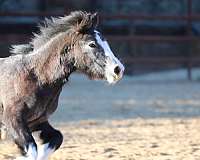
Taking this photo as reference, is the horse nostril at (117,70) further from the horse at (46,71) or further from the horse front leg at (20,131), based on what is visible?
the horse front leg at (20,131)

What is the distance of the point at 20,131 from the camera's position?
5582 mm

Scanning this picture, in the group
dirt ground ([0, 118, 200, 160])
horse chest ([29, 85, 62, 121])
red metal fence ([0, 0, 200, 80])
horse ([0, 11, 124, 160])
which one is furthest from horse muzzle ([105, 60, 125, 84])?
red metal fence ([0, 0, 200, 80])

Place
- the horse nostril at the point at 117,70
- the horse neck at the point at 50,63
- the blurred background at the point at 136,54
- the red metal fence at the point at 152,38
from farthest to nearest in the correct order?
1. the red metal fence at the point at 152,38
2. the blurred background at the point at 136,54
3. the horse neck at the point at 50,63
4. the horse nostril at the point at 117,70

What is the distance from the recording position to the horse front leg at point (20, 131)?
5.59 meters

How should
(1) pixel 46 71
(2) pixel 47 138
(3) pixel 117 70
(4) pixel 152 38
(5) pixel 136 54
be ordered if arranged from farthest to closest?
(5) pixel 136 54
(4) pixel 152 38
(2) pixel 47 138
(1) pixel 46 71
(3) pixel 117 70

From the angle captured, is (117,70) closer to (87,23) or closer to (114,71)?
(114,71)

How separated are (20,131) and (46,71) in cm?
60

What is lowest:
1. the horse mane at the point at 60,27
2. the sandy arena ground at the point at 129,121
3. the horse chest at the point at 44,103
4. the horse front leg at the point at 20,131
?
the sandy arena ground at the point at 129,121

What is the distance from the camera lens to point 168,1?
2086cm

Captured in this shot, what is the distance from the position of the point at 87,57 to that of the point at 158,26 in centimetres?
1475

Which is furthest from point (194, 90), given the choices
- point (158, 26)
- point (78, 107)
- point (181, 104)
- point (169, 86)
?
point (158, 26)

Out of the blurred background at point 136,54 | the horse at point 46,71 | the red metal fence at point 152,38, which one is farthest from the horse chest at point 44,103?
the red metal fence at point 152,38

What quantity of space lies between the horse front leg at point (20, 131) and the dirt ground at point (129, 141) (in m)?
1.37

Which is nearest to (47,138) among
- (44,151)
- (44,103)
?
(44,151)
